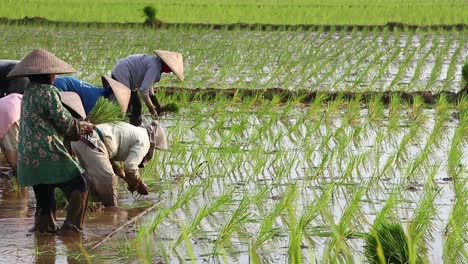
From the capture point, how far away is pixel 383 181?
5.89 metres

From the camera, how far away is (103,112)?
5.42 meters

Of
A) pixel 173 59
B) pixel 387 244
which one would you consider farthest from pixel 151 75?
pixel 387 244

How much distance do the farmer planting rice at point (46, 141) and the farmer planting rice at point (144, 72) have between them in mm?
2083

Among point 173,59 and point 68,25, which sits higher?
point 68,25

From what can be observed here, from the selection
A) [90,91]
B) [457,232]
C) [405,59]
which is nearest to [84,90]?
[90,91]

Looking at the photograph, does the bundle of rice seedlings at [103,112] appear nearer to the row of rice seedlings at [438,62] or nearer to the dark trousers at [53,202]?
the dark trousers at [53,202]

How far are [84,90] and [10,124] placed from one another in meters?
0.63

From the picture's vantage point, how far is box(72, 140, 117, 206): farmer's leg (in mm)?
5180

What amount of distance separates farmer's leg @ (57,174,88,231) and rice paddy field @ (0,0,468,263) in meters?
0.27

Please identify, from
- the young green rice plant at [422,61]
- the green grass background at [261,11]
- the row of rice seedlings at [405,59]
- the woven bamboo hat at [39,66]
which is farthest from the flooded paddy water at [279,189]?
the green grass background at [261,11]

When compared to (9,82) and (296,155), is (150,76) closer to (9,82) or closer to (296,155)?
(9,82)

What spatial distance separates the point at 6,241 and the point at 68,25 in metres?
14.5

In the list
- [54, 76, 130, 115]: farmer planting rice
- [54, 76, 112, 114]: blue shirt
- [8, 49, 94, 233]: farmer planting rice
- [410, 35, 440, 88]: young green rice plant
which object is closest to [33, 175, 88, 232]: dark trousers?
[8, 49, 94, 233]: farmer planting rice

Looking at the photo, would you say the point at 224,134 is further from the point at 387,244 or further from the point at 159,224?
the point at 387,244
